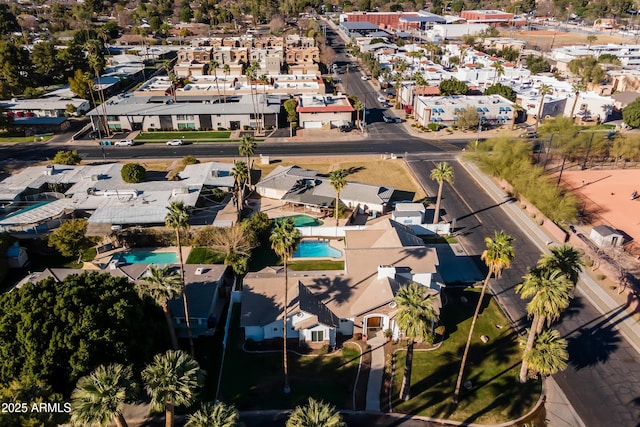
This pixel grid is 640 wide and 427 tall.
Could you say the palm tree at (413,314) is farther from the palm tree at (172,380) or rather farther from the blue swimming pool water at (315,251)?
the blue swimming pool water at (315,251)

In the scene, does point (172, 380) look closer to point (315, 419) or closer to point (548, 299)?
point (315, 419)

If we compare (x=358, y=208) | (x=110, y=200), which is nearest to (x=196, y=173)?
(x=110, y=200)

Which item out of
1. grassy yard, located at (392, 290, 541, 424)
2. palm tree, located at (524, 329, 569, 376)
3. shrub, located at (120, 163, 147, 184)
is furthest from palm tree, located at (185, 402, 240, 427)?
shrub, located at (120, 163, 147, 184)

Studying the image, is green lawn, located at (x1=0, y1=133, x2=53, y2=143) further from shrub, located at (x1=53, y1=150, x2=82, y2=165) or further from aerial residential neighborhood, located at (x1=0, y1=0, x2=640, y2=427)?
shrub, located at (x1=53, y1=150, x2=82, y2=165)

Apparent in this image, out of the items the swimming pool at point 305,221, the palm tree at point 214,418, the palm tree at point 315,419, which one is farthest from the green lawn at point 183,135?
the palm tree at point 315,419

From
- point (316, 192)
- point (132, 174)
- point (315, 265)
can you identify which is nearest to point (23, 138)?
point (132, 174)

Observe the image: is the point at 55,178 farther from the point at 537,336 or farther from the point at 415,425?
the point at 537,336
